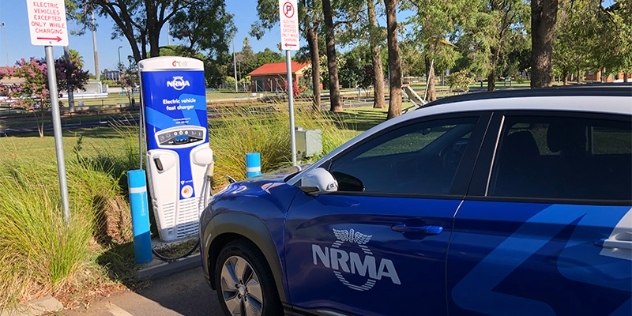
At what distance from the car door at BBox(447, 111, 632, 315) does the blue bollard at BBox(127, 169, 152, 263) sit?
3.66m

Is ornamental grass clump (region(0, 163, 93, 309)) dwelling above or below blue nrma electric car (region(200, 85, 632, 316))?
below

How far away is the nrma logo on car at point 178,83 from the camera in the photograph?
5673 millimetres

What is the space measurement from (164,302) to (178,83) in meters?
2.42

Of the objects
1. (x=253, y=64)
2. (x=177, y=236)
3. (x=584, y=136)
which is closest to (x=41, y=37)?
(x=177, y=236)

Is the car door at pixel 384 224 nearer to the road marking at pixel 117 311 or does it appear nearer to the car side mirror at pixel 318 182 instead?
the car side mirror at pixel 318 182

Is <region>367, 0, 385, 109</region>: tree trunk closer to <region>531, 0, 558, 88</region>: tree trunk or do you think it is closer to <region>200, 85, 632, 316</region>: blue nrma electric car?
<region>531, 0, 558, 88</region>: tree trunk

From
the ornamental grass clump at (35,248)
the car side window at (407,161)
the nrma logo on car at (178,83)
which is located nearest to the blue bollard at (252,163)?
the nrma logo on car at (178,83)

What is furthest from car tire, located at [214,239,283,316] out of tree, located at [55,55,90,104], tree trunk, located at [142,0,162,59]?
tree, located at [55,55,90,104]

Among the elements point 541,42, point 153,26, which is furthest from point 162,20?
point 541,42

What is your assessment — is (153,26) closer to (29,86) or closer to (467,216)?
(29,86)

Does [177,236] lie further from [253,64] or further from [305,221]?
[253,64]

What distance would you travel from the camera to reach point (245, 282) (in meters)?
3.70

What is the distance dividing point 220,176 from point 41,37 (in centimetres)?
343

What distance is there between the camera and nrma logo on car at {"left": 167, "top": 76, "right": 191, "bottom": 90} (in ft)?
18.6
